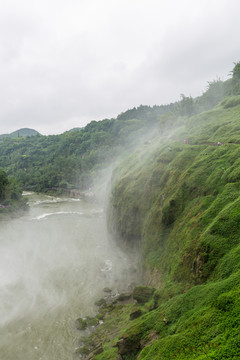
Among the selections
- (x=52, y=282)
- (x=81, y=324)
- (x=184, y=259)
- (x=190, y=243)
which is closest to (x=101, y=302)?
(x=81, y=324)

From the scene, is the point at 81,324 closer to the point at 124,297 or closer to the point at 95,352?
the point at 95,352

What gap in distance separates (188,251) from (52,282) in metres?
15.7

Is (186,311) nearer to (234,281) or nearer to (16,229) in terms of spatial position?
(234,281)

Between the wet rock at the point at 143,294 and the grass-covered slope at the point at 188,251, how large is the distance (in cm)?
64

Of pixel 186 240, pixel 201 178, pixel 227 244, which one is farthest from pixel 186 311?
pixel 201 178

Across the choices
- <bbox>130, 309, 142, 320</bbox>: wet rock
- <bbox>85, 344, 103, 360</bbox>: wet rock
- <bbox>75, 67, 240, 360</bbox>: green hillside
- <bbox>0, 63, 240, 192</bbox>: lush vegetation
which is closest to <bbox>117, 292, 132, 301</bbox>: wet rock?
<bbox>75, 67, 240, 360</bbox>: green hillside

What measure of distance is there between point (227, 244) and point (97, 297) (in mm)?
14700

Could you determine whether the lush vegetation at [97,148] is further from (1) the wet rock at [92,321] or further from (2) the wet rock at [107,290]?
(1) the wet rock at [92,321]

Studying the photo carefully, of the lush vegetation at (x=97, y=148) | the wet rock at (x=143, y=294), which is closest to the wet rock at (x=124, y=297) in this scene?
the wet rock at (x=143, y=294)

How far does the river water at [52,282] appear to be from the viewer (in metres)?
17.0

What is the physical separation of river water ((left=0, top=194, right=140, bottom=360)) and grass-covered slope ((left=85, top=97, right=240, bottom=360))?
3.20m

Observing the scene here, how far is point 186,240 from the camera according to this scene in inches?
625

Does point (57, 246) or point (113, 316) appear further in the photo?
point (57, 246)

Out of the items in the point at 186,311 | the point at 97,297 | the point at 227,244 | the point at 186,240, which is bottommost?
→ the point at 97,297
